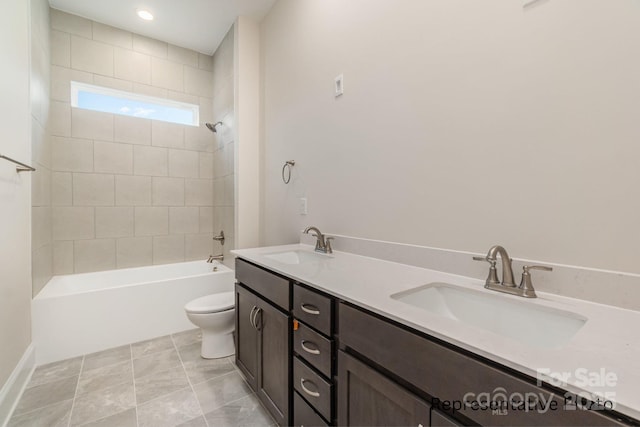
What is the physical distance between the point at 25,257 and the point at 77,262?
0.98m

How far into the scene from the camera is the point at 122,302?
2.35 m

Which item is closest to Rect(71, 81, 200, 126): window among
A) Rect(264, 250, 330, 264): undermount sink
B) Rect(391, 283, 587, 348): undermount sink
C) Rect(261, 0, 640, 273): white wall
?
Rect(261, 0, 640, 273): white wall

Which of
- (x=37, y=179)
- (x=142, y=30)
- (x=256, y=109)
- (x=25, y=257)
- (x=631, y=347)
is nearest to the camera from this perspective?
(x=631, y=347)

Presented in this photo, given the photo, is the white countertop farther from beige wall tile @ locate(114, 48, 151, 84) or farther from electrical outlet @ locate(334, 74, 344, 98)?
beige wall tile @ locate(114, 48, 151, 84)

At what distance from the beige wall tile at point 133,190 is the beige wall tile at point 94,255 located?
0.44 metres

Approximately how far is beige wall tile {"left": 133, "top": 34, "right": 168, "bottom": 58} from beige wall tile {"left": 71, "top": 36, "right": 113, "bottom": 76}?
254 millimetres

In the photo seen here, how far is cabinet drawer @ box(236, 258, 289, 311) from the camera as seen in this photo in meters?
1.28

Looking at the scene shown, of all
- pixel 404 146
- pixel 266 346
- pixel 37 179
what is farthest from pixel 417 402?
pixel 37 179

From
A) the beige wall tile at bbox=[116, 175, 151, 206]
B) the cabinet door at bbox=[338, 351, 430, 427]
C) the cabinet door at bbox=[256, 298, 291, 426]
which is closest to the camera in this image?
the cabinet door at bbox=[338, 351, 430, 427]

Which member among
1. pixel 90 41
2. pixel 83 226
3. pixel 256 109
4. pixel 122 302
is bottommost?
pixel 122 302

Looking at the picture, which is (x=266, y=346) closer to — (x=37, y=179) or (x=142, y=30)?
(x=37, y=179)

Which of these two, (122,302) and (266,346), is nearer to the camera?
(266,346)

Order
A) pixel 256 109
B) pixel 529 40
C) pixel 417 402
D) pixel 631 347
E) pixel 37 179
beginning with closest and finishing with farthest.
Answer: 1. pixel 631 347
2. pixel 417 402
3. pixel 529 40
4. pixel 37 179
5. pixel 256 109

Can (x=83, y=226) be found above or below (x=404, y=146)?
below
